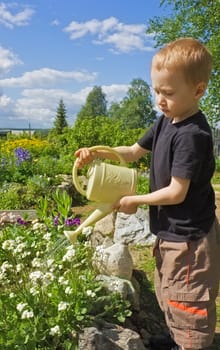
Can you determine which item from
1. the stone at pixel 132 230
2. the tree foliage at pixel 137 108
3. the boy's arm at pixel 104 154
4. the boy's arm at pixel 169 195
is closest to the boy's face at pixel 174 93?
the boy's arm at pixel 169 195

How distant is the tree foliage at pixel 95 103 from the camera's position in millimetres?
45125

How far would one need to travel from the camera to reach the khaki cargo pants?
1798mm

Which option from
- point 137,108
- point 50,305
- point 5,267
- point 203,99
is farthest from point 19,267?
point 137,108

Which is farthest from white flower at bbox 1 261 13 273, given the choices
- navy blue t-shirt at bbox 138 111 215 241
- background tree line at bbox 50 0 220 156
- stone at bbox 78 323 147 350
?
background tree line at bbox 50 0 220 156

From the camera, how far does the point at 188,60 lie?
1.61 metres

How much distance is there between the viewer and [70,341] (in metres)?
1.95

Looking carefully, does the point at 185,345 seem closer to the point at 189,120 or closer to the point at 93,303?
the point at 93,303

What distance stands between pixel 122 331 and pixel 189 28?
11948mm

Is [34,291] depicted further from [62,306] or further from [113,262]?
[113,262]

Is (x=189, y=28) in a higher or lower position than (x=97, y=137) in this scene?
higher

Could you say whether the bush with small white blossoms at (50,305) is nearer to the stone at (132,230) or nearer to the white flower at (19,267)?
the white flower at (19,267)

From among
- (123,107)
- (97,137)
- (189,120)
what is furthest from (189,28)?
(123,107)

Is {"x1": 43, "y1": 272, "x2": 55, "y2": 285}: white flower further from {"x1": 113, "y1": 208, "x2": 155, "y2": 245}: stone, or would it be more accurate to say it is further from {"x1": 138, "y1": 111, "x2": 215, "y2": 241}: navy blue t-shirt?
{"x1": 113, "y1": 208, "x2": 155, "y2": 245}: stone

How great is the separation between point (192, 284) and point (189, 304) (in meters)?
0.09
